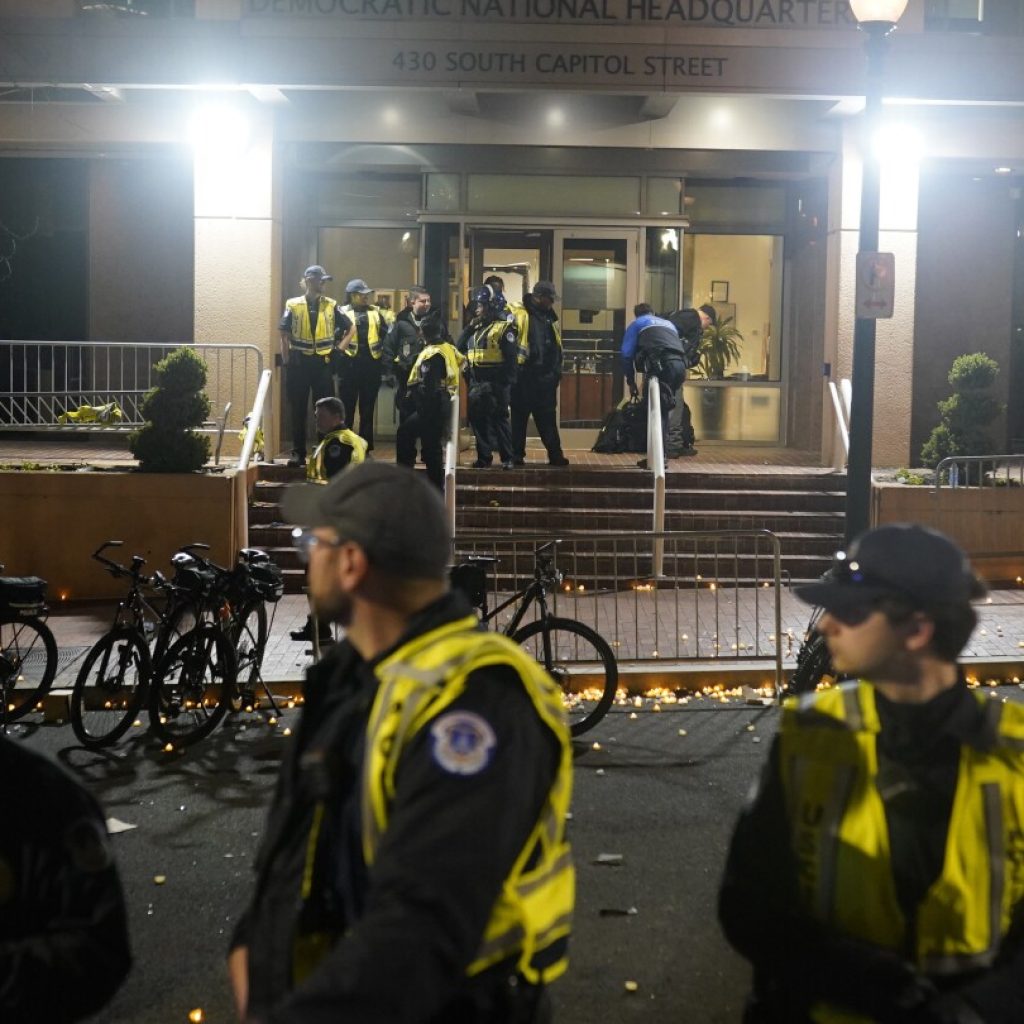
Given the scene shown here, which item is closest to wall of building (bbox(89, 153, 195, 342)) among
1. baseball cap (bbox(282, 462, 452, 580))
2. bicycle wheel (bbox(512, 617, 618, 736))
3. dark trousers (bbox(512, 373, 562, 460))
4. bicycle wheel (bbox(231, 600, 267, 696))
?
dark trousers (bbox(512, 373, 562, 460))

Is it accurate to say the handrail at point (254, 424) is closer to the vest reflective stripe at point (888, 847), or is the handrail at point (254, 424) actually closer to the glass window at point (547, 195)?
the glass window at point (547, 195)

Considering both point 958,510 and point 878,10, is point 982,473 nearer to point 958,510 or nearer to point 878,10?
point 958,510

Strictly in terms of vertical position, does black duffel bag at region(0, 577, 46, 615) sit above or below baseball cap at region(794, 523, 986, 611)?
below

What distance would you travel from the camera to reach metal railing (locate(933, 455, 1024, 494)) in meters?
14.4

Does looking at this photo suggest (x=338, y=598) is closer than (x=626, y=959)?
Yes

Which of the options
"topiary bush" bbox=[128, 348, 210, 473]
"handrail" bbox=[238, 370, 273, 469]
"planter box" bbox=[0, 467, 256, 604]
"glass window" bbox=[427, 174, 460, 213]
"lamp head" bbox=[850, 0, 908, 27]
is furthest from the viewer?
"glass window" bbox=[427, 174, 460, 213]

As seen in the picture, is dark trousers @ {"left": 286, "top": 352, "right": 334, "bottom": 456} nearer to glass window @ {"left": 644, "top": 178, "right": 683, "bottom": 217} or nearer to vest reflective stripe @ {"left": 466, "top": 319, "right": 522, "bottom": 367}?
vest reflective stripe @ {"left": 466, "top": 319, "right": 522, "bottom": 367}

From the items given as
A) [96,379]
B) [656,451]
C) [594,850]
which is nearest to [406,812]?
[594,850]

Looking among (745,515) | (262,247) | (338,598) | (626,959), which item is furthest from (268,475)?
(338,598)

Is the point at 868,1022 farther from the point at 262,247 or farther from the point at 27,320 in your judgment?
the point at 27,320

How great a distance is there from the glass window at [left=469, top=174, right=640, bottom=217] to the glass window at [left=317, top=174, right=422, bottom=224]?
86 centimetres

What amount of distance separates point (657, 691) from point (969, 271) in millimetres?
11132

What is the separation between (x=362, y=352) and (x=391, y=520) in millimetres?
13880

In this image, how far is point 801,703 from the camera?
2.74 metres
